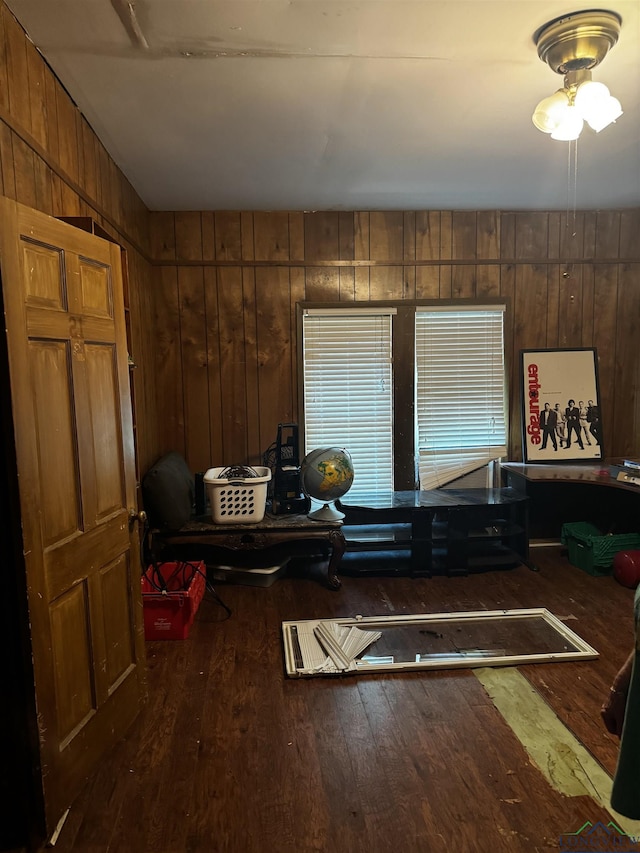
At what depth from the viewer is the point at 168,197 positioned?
3.80 meters

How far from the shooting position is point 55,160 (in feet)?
7.36

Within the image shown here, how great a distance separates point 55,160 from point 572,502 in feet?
13.8

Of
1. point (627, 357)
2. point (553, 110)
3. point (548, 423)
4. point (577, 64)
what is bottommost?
point (548, 423)

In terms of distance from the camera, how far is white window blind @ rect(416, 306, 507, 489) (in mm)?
4355

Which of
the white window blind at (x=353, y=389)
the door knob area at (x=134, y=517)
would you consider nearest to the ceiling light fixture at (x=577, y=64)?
the white window blind at (x=353, y=389)

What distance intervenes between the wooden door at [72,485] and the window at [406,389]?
86.9 inches

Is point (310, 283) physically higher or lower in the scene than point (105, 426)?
higher

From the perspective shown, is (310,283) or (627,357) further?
(627,357)

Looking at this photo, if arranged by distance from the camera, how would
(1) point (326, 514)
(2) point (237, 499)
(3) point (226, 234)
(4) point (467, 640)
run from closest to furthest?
(4) point (467, 640), (2) point (237, 499), (1) point (326, 514), (3) point (226, 234)

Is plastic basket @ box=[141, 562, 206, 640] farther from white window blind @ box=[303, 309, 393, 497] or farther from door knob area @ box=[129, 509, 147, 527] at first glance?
white window blind @ box=[303, 309, 393, 497]

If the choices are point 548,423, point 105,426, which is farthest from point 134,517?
point 548,423

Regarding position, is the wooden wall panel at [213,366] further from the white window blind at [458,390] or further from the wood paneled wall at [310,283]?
the white window blind at [458,390]

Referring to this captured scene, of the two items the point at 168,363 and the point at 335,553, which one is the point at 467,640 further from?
the point at 168,363

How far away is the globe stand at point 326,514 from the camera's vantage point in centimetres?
368
